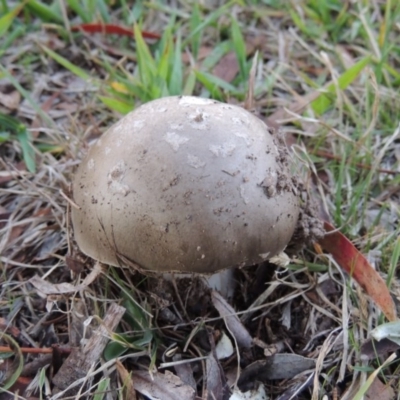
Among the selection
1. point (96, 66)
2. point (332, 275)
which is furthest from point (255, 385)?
point (96, 66)

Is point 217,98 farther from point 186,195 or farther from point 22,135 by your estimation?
point 186,195

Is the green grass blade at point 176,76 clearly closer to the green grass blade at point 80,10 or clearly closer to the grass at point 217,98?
the grass at point 217,98

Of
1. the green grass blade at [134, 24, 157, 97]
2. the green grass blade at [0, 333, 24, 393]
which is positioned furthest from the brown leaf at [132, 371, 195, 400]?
the green grass blade at [134, 24, 157, 97]

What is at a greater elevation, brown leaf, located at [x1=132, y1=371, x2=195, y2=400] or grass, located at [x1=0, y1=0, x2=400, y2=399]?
grass, located at [x1=0, y1=0, x2=400, y2=399]

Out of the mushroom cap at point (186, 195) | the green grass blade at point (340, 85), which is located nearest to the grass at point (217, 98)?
the green grass blade at point (340, 85)

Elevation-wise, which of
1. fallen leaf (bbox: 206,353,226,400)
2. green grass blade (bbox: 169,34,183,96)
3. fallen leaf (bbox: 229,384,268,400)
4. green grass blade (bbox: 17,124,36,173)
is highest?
green grass blade (bbox: 169,34,183,96)

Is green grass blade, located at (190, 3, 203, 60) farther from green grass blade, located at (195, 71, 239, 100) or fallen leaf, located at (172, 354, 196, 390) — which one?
fallen leaf, located at (172, 354, 196, 390)

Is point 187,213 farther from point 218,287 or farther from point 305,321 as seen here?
point 305,321
